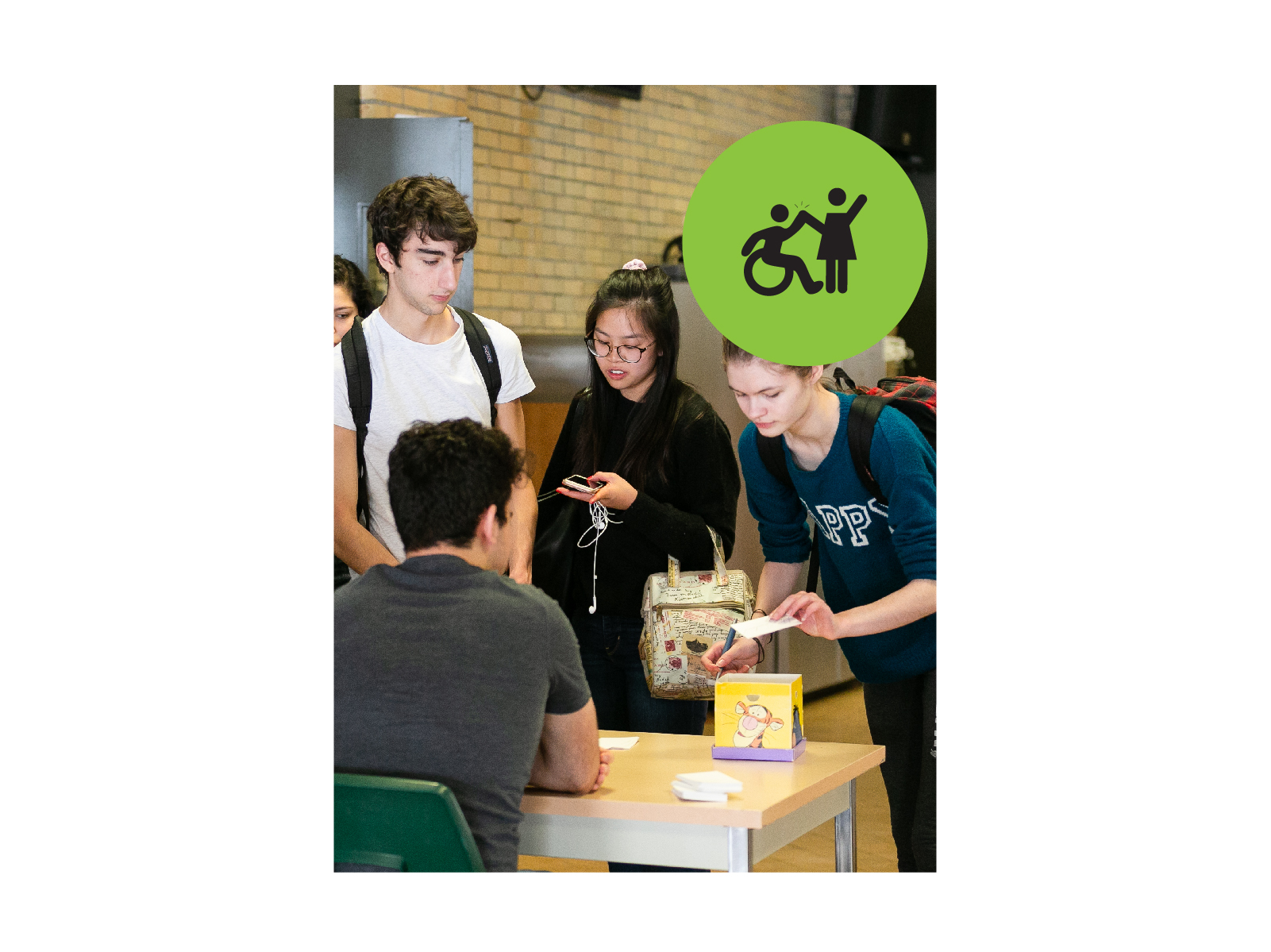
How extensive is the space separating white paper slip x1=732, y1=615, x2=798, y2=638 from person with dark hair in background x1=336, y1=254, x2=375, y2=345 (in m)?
1.04

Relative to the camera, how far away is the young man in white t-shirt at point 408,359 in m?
2.40

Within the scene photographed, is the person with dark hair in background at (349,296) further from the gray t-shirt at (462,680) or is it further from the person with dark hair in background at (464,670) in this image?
the gray t-shirt at (462,680)

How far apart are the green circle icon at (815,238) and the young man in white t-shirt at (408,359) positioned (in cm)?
50

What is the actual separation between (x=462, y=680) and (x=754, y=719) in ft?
2.15

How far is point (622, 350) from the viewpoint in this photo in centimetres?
256

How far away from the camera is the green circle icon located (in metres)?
2.33

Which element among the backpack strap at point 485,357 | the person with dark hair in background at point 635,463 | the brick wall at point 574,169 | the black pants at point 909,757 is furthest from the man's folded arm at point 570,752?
the brick wall at point 574,169

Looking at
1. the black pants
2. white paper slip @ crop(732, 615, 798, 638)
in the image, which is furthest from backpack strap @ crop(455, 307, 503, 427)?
the black pants

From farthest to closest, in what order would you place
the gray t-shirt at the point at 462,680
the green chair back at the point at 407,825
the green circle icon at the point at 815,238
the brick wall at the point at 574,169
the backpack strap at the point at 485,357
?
the brick wall at the point at 574,169, the backpack strap at the point at 485,357, the green circle icon at the point at 815,238, the gray t-shirt at the point at 462,680, the green chair back at the point at 407,825

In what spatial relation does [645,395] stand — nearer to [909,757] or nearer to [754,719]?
[754,719]
